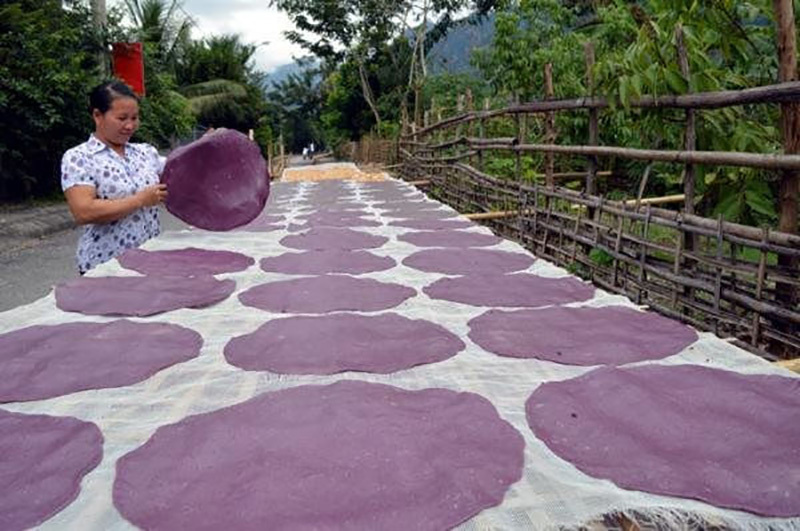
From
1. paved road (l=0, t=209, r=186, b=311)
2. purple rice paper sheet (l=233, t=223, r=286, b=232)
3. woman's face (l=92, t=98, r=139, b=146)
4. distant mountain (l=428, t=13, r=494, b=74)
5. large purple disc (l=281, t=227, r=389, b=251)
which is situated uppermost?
distant mountain (l=428, t=13, r=494, b=74)

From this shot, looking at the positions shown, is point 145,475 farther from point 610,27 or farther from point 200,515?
point 610,27

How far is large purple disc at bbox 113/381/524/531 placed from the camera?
1.96 ft

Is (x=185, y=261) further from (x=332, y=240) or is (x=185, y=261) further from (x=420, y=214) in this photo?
(x=420, y=214)

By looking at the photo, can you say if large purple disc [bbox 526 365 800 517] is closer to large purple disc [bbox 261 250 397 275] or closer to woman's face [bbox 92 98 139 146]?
large purple disc [bbox 261 250 397 275]

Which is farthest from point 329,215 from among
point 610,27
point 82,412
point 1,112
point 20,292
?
point 1,112

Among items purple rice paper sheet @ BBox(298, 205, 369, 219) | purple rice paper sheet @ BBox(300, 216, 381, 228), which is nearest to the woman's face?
purple rice paper sheet @ BBox(300, 216, 381, 228)

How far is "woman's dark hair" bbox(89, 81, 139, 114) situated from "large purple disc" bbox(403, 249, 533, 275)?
3.67 ft

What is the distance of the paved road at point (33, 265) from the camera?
13.6ft

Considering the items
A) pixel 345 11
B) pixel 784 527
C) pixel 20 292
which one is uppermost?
pixel 345 11

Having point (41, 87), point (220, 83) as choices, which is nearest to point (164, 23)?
point (220, 83)

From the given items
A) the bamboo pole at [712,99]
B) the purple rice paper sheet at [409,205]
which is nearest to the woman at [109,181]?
the purple rice paper sheet at [409,205]

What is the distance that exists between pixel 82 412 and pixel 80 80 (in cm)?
918

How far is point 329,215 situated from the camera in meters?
2.96

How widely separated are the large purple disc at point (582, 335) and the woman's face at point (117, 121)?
4.89 feet
